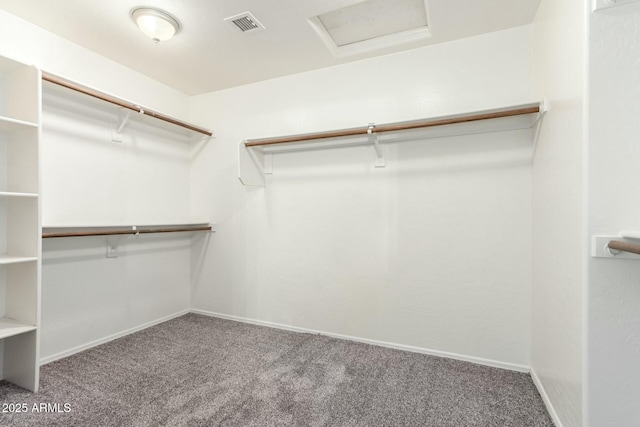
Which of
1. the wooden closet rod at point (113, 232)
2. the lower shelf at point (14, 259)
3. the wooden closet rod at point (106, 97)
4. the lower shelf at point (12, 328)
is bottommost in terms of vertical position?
the lower shelf at point (12, 328)

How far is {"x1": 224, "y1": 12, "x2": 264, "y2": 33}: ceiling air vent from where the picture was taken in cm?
201

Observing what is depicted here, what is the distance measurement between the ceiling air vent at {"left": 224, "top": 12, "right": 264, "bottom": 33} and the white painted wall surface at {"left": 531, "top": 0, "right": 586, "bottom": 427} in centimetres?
177

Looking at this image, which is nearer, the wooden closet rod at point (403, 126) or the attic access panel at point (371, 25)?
the wooden closet rod at point (403, 126)

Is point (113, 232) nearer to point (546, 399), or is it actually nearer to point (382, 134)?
point (382, 134)

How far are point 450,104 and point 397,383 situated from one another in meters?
2.03

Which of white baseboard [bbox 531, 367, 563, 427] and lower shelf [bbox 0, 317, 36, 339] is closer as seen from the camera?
white baseboard [bbox 531, 367, 563, 427]

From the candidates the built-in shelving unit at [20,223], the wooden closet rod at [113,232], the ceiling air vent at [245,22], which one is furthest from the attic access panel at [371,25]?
the wooden closet rod at [113,232]

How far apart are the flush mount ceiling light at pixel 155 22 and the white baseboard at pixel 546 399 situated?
10.7 feet

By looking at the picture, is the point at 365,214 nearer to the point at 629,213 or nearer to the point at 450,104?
the point at 450,104

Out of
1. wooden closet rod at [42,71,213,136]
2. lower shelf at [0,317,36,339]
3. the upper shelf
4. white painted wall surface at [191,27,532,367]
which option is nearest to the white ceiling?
white painted wall surface at [191,27,532,367]

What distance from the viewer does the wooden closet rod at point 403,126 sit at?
72.2 inches

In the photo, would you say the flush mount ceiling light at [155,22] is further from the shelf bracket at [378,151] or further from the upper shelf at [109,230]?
the shelf bracket at [378,151]

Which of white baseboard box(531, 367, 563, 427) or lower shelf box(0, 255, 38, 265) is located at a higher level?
lower shelf box(0, 255, 38, 265)

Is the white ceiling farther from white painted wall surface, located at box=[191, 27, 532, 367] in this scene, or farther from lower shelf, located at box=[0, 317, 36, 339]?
lower shelf, located at box=[0, 317, 36, 339]
